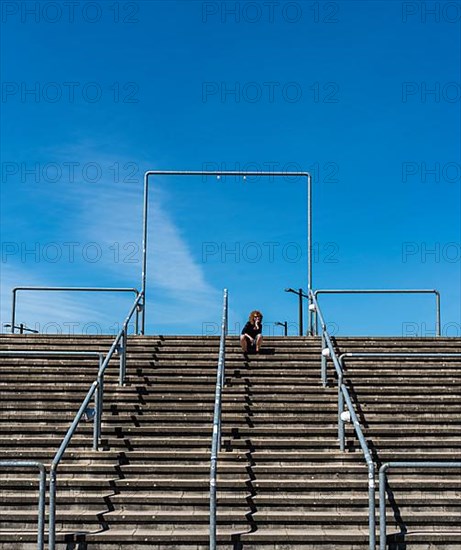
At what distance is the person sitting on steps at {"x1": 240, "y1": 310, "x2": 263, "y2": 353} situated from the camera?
40.4 feet

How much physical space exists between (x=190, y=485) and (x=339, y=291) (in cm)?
683

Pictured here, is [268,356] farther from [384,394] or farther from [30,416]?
[30,416]

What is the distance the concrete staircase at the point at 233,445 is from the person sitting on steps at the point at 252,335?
0.24 meters

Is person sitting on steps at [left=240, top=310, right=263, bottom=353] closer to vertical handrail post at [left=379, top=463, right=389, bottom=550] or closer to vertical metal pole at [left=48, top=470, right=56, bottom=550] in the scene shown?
vertical handrail post at [left=379, top=463, right=389, bottom=550]

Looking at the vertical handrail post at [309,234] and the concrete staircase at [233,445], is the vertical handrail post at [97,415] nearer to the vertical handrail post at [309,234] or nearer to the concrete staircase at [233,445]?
the concrete staircase at [233,445]

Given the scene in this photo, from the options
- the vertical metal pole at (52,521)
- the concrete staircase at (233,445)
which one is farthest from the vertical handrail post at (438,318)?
the vertical metal pole at (52,521)

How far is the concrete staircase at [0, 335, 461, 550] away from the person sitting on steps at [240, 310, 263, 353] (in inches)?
9.4

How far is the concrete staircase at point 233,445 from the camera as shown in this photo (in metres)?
8.09

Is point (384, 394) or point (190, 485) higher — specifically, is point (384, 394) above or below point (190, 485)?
above

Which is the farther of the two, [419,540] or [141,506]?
[141,506]

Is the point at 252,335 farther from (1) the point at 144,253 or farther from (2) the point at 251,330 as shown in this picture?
(1) the point at 144,253

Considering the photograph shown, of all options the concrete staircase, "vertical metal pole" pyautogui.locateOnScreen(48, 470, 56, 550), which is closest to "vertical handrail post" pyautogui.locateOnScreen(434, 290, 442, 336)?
the concrete staircase

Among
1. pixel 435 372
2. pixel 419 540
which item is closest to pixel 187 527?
pixel 419 540

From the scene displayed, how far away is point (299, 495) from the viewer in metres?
8.70
